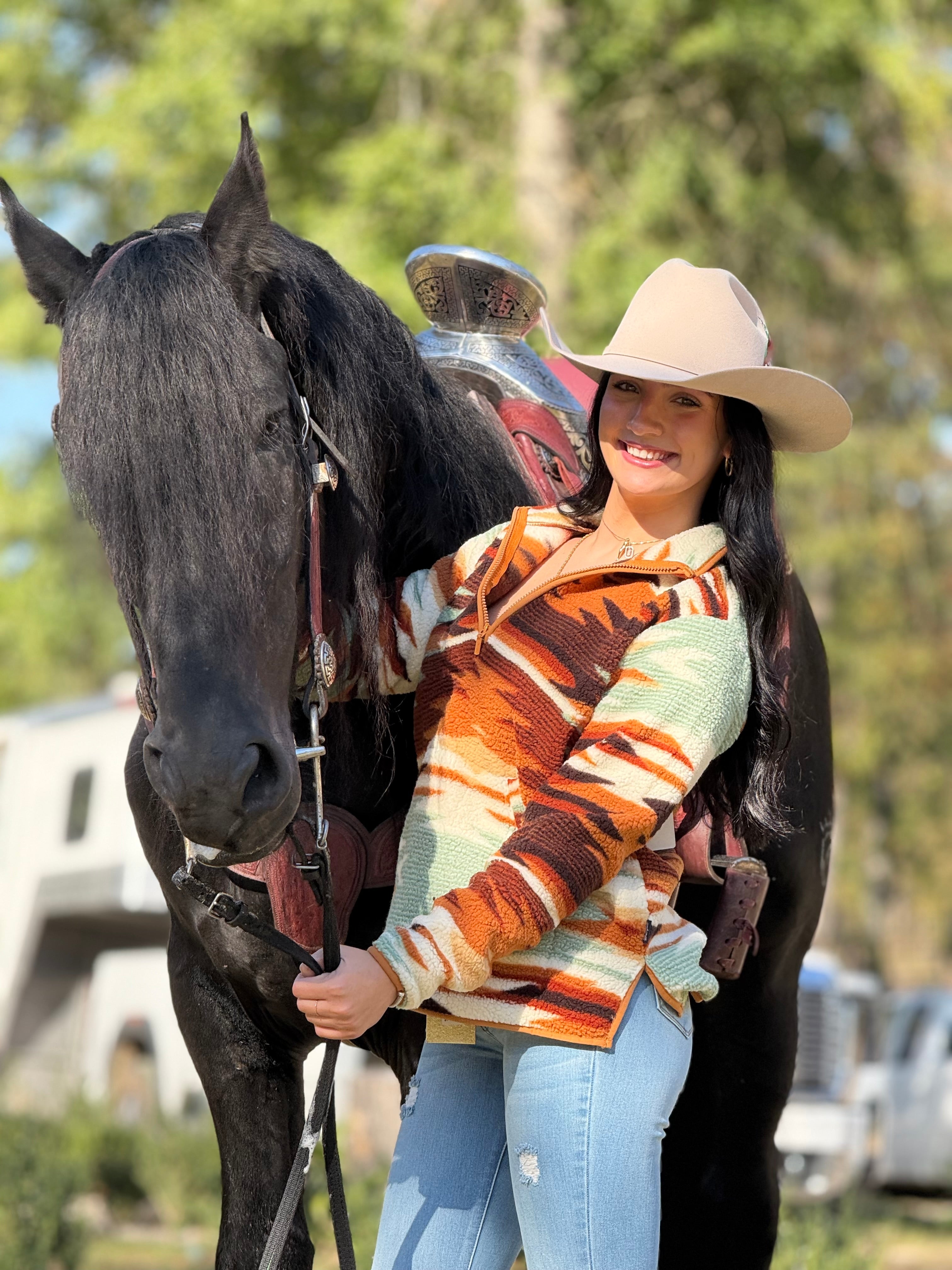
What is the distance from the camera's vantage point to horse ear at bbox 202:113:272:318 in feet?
6.24

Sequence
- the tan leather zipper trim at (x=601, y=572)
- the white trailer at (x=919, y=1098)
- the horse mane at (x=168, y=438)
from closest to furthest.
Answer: the horse mane at (x=168, y=438) → the tan leather zipper trim at (x=601, y=572) → the white trailer at (x=919, y=1098)

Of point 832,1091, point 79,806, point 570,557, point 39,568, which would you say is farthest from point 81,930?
point 570,557

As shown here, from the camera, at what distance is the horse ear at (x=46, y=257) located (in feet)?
6.51

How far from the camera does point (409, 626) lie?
214 cm

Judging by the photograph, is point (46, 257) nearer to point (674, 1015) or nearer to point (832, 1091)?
point (674, 1015)

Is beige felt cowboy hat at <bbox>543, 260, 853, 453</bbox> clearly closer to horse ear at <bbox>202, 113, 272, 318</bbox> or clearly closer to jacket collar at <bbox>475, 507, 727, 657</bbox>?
jacket collar at <bbox>475, 507, 727, 657</bbox>

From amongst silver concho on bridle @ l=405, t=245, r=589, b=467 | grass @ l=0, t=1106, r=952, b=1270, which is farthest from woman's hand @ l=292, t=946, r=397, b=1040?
grass @ l=0, t=1106, r=952, b=1270

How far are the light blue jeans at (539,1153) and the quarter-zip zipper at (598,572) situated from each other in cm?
48

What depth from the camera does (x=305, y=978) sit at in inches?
70.0

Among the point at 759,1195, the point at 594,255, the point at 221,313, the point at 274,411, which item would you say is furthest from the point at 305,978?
the point at 594,255

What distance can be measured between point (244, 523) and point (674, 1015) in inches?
31.3

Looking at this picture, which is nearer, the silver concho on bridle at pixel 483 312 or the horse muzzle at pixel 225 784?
the horse muzzle at pixel 225 784

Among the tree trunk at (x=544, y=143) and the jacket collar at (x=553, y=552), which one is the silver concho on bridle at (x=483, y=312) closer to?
the jacket collar at (x=553, y=552)

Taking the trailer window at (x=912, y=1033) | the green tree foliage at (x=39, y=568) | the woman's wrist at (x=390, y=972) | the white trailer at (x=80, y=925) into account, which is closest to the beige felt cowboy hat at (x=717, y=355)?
the woman's wrist at (x=390, y=972)
